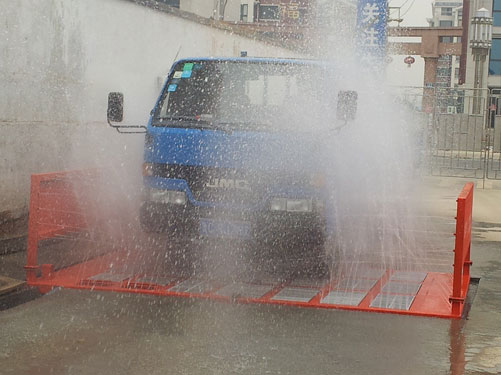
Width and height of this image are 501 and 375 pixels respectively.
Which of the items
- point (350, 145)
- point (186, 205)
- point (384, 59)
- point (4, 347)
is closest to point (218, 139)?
point (186, 205)

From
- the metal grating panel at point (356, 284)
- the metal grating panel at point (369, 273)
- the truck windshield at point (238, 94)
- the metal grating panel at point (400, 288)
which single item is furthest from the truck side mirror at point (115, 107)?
the metal grating panel at point (400, 288)

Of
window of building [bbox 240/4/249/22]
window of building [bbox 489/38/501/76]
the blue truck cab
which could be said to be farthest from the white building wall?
window of building [bbox 240/4/249/22]

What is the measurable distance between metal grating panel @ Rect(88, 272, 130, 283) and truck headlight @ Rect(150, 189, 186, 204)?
782mm

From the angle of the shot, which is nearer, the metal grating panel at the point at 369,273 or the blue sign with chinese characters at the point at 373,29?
the metal grating panel at the point at 369,273

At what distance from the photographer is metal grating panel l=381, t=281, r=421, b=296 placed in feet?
25.7

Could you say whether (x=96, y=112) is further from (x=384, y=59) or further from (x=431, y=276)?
(x=384, y=59)

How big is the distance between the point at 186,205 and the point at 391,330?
8.10ft

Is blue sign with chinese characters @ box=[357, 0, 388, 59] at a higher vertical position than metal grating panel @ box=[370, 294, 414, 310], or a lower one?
higher

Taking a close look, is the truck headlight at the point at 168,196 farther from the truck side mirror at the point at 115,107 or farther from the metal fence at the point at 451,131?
the metal fence at the point at 451,131

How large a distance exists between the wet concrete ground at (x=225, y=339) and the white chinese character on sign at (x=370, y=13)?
11.6m

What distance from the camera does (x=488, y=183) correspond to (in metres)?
20.1

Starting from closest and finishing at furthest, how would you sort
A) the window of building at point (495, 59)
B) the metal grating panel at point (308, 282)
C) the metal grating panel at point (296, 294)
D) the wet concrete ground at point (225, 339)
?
1. the wet concrete ground at point (225, 339)
2. the metal grating panel at point (296, 294)
3. the metal grating panel at point (308, 282)
4. the window of building at point (495, 59)

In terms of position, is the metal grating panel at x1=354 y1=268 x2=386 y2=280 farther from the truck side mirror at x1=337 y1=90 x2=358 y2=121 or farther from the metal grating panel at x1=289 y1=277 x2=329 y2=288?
the truck side mirror at x1=337 y1=90 x2=358 y2=121

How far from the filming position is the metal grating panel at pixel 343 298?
7.29 meters
